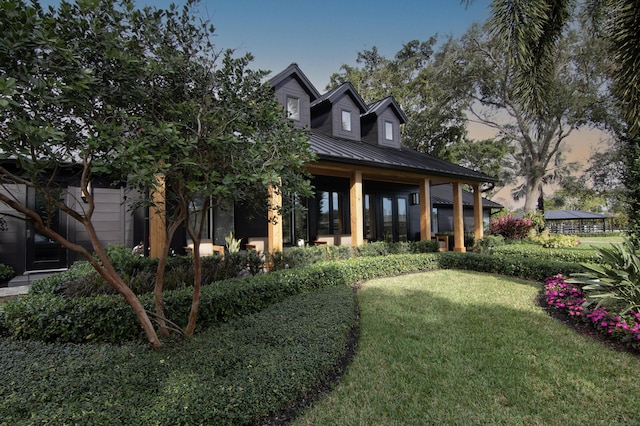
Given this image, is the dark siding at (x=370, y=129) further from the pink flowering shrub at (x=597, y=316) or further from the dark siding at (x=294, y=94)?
the pink flowering shrub at (x=597, y=316)

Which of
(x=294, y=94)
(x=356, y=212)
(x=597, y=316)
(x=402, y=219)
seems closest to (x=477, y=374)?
(x=597, y=316)

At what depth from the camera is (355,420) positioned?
2586 mm

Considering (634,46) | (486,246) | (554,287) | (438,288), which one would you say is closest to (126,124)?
(438,288)

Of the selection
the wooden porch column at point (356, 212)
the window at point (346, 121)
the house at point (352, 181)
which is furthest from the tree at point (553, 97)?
the wooden porch column at point (356, 212)

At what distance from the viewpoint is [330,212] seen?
11680 millimetres

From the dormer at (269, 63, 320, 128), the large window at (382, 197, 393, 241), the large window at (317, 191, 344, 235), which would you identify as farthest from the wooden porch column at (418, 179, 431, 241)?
the dormer at (269, 63, 320, 128)

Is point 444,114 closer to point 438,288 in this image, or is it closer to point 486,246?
point 486,246

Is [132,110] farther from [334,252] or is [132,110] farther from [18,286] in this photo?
[18,286]

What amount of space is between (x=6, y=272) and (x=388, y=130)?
526 inches

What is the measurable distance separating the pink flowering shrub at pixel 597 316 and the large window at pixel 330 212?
6996mm

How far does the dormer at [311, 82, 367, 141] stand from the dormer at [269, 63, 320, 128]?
2.42 feet

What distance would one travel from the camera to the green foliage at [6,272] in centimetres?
773

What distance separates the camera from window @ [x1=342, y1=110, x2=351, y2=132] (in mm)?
12469

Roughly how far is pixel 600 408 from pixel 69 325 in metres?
5.68
